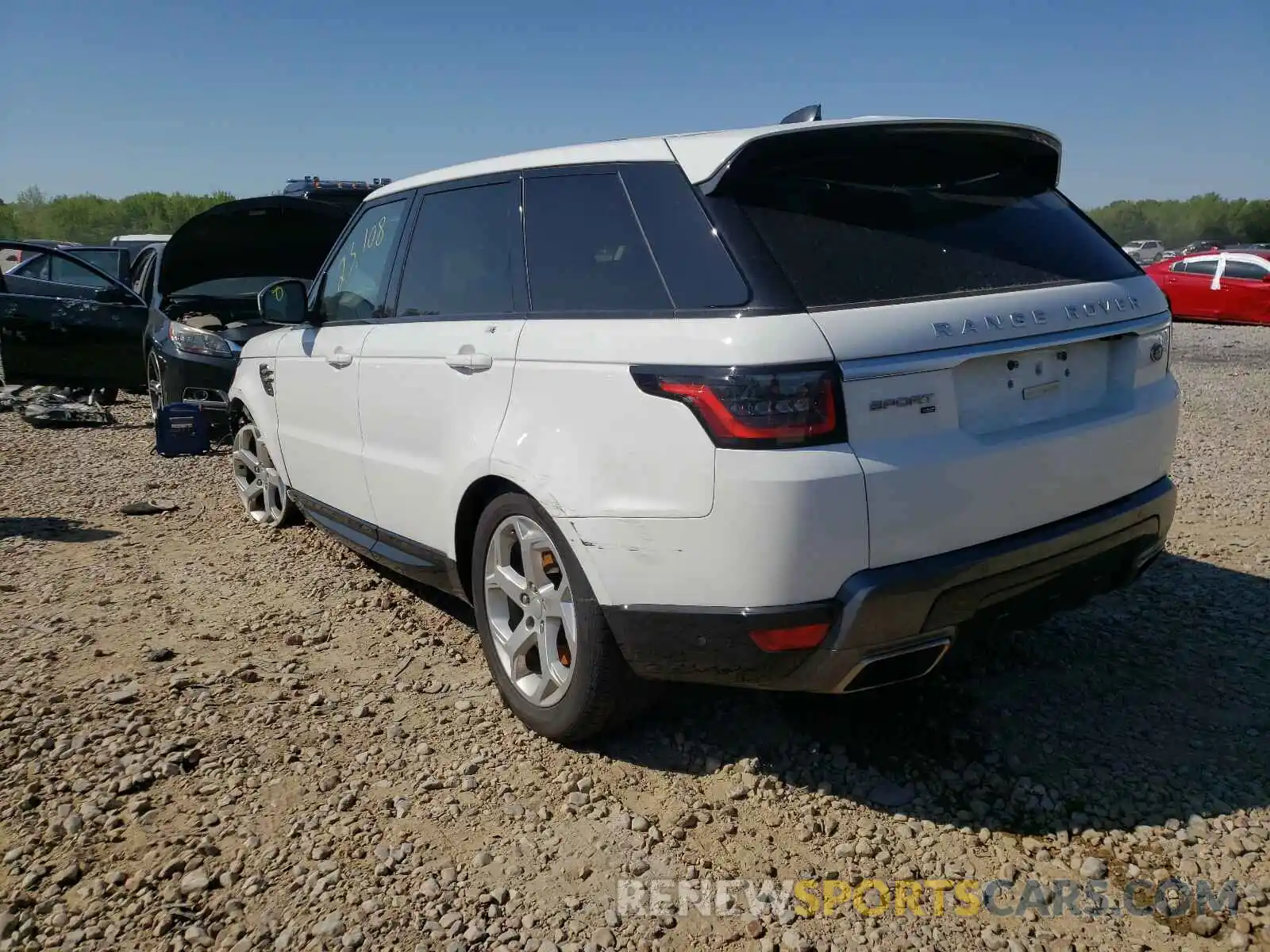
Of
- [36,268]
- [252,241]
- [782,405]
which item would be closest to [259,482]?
[252,241]

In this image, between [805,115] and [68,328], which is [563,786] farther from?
[68,328]

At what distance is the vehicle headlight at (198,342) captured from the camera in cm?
834

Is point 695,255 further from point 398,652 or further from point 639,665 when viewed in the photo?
point 398,652

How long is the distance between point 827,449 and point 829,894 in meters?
1.15

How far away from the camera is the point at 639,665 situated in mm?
2779

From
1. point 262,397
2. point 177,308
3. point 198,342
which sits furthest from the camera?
point 177,308

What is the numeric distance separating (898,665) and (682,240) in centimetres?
131

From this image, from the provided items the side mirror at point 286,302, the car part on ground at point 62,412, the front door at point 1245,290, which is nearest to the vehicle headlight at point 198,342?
the car part on ground at point 62,412

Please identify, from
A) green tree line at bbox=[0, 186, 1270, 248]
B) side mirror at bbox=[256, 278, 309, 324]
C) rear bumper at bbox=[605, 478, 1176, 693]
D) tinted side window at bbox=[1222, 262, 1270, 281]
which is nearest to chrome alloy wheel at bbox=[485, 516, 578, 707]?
rear bumper at bbox=[605, 478, 1176, 693]

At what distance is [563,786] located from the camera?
299cm

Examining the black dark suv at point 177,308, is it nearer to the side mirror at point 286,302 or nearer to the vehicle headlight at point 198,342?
the vehicle headlight at point 198,342

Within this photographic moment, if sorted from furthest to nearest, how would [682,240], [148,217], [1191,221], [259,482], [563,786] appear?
1. [1191,221]
2. [148,217]
3. [259,482]
4. [563,786]
5. [682,240]

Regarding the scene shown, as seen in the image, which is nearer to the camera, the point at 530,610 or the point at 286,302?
the point at 530,610

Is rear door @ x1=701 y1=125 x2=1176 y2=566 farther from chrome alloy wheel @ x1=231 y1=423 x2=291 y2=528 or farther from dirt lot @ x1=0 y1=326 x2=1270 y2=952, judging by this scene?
chrome alloy wheel @ x1=231 y1=423 x2=291 y2=528
